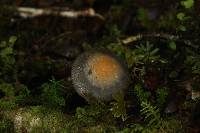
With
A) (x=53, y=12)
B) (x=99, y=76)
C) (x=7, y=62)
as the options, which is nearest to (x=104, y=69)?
(x=99, y=76)

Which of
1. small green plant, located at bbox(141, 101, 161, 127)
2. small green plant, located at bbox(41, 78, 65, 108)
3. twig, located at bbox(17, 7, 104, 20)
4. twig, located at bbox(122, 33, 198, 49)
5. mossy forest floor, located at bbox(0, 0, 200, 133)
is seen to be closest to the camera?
small green plant, located at bbox(141, 101, 161, 127)

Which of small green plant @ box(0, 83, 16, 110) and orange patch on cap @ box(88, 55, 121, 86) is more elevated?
orange patch on cap @ box(88, 55, 121, 86)

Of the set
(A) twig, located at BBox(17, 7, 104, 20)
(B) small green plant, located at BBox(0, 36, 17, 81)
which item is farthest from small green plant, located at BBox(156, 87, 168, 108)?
(A) twig, located at BBox(17, 7, 104, 20)

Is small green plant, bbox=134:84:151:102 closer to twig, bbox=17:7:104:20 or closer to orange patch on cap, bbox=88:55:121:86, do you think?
orange patch on cap, bbox=88:55:121:86

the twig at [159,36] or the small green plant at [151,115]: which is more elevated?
the twig at [159,36]

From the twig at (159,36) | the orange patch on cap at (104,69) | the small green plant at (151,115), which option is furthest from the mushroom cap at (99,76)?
the twig at (159,36)

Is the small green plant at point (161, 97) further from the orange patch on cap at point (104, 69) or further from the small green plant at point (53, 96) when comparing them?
the small green plant at point (53, 96)

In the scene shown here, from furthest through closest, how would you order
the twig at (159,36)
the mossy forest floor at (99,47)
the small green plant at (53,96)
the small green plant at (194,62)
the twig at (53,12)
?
the twig at (53,12), the twig at (159,36), the small green plant at (194,62), the small green plant at (53,96), the mossy forest floor at (99,47)

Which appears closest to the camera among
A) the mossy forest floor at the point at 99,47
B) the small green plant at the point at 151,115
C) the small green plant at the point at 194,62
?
the small green plant at the point at 151,115
